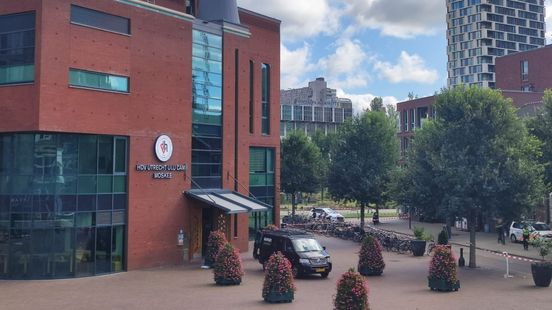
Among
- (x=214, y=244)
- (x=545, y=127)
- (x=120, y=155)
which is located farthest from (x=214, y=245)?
(x=545, y=127)

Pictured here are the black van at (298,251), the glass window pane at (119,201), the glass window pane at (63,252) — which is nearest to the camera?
the glass window pane at (63,252)

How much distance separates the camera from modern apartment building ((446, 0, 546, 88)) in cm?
12175

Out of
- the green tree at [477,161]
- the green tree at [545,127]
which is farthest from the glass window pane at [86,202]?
the green tree at [545,127]

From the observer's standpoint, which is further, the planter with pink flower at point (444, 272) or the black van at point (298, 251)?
the black van at point (298, 251)

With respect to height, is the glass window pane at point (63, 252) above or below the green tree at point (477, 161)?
below

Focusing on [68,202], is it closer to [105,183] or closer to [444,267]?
[105,183]

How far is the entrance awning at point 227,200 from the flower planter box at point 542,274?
523 inches

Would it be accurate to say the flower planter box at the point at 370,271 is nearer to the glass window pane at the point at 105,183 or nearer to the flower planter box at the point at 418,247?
the flower planter box at the point at 418,247

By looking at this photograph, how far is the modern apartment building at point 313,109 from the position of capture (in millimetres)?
151875

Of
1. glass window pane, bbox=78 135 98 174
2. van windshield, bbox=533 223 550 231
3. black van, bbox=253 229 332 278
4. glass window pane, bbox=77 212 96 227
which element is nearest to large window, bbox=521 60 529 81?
van windshield, bbox=533 223 550 231

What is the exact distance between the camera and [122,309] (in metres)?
18.0

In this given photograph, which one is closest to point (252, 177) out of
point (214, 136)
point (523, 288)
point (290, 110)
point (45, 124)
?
point (214, 136)

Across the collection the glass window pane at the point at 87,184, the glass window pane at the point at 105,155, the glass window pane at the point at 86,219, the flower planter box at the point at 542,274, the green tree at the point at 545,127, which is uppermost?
the green tree at the point at 545,127

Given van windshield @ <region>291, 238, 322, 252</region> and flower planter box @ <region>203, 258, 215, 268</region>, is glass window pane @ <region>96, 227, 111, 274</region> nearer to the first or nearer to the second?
flower planter box @ <region>203, 258, 215, 268</region>
